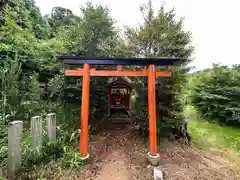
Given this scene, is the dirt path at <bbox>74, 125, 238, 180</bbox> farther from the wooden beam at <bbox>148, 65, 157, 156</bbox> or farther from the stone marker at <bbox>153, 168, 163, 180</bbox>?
the wooden beam at <bbox>148, 65, 157, 156</bbox>

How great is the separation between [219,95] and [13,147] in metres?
7.53

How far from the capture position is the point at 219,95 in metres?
7.52

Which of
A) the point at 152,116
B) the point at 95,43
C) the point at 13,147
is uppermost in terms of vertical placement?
the point at 95,43

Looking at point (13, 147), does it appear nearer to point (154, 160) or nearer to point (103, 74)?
point (103, 74)

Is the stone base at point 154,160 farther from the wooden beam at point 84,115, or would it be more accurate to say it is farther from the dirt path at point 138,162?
the wooden beam at point 84,115

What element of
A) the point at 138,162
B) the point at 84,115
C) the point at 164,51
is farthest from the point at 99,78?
the point at 138,162

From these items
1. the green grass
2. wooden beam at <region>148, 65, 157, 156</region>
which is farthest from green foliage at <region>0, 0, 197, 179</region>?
the green grass

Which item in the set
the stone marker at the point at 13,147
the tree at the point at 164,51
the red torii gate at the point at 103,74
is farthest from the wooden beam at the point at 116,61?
the stone marker at the point at 13,147

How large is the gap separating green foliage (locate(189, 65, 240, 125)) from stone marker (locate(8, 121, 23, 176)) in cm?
703

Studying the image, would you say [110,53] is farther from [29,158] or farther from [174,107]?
[29,158]

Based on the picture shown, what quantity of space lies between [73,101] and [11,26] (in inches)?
150

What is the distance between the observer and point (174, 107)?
15.0 feet

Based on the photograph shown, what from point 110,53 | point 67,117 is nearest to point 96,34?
point 110,53

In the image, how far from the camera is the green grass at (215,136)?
5.28 m
